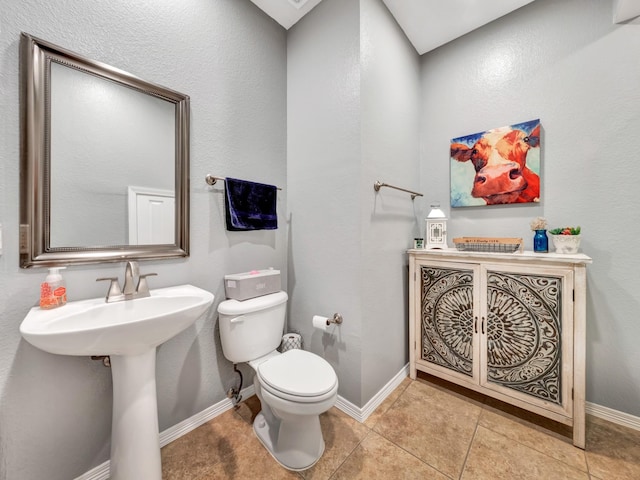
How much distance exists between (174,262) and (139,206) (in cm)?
32

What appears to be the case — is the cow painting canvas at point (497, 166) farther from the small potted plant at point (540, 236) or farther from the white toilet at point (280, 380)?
the white toilet at point (280, 380)

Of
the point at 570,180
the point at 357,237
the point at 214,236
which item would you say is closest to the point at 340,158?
the point at 357,237

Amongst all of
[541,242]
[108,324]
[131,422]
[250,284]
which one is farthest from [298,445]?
[541,242]

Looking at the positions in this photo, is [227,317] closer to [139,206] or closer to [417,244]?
[139,206]

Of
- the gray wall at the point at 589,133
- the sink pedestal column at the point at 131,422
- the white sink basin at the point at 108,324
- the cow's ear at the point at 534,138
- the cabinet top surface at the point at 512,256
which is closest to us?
the white sink basin at the point at 108,324

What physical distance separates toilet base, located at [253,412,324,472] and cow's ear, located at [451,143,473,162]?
1.98 m

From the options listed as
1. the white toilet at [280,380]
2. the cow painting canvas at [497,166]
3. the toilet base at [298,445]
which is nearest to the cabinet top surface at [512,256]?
the cow painting canvas at [497,166]

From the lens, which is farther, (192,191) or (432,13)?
(432,13)

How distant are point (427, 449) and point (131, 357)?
1439 millimetres

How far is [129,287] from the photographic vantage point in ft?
3.51

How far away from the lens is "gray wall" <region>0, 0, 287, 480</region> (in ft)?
2.96

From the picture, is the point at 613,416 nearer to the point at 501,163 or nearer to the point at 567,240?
the point at 567,240

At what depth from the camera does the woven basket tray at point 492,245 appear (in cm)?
148

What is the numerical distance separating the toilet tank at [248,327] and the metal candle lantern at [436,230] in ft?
3.87
